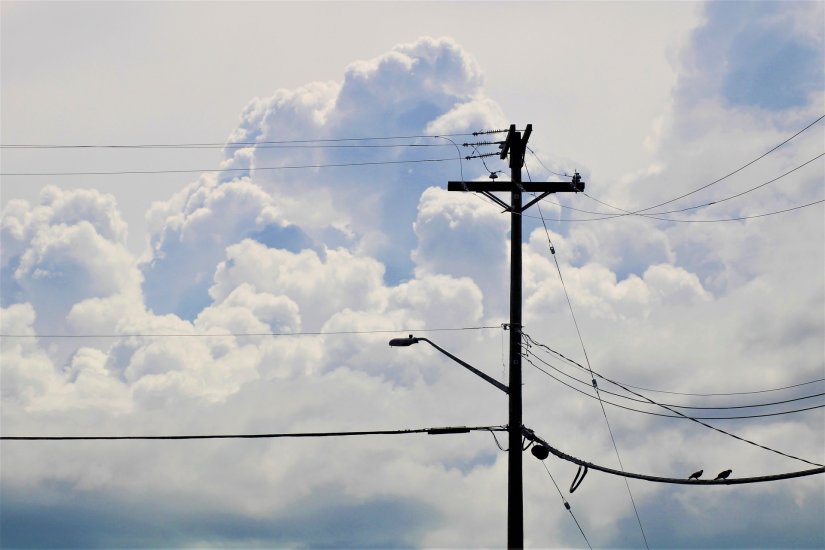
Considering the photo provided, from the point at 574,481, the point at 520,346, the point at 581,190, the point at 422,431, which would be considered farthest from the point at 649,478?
the point at 581,190

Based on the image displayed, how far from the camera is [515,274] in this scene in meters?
24.4

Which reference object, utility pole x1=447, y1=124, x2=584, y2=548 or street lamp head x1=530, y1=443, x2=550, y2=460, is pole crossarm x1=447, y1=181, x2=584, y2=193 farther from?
street lamp head x1=530, y1=443, x2=550, y2=460

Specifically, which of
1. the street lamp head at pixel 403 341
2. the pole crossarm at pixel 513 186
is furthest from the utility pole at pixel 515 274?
the street lamp head at pixel 403 341

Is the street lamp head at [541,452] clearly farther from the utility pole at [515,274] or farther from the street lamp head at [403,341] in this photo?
the street lamp head at [403,341]

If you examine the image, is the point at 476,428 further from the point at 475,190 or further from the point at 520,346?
the point at 475,190

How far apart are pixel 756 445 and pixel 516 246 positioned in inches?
301

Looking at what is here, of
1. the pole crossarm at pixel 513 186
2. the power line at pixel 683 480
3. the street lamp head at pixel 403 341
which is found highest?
the pole crossarm at pixel 513 186

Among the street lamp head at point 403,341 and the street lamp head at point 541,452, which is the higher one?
the street lamp head at point 403,341

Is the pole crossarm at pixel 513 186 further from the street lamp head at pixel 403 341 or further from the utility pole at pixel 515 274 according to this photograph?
the street lamp head at pixel 403 341

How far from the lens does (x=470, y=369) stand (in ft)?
77.5

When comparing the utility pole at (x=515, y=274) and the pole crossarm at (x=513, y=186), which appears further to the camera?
the pole crossarm at (x=513, y=186)

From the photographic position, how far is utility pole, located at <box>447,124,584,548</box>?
2266cm

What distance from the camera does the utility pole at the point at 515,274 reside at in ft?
74.3

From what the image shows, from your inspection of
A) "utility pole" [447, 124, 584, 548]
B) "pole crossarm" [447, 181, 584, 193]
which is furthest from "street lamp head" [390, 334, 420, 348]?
"pole crossarm" [447, 181, 584, 193]
